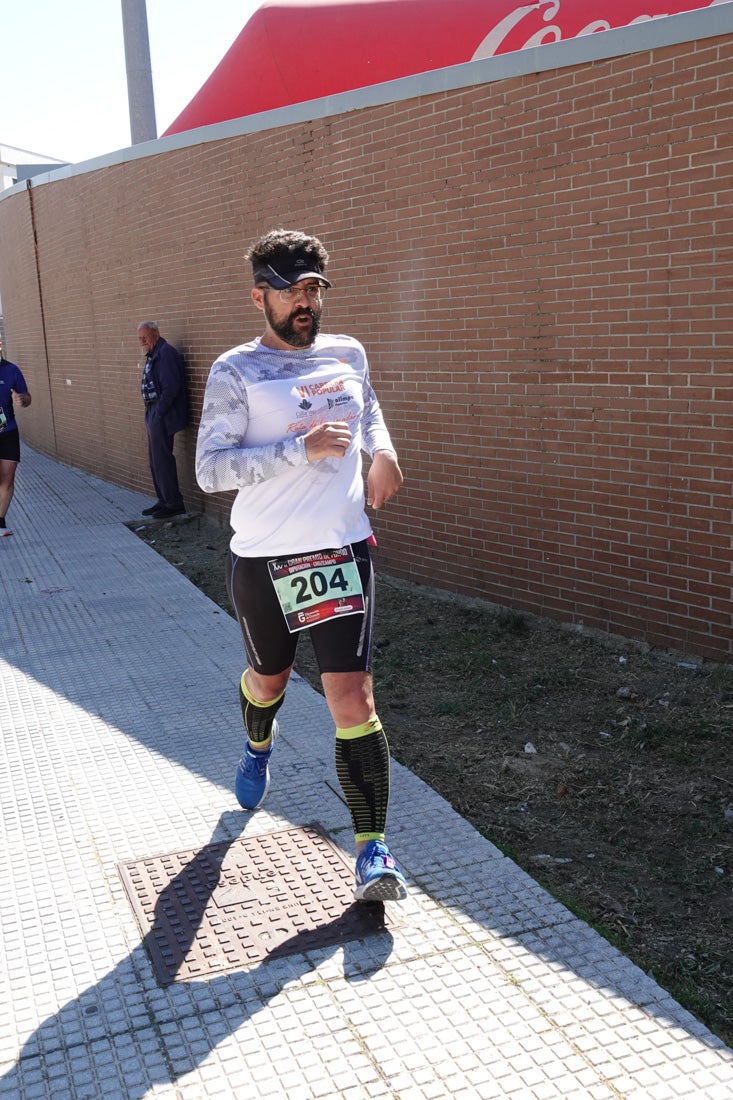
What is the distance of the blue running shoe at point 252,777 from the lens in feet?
13.0

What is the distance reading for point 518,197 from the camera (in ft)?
19.8

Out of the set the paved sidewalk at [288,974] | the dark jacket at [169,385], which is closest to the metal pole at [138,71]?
the dark jacket at [169,385]

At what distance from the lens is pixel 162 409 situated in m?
10.5

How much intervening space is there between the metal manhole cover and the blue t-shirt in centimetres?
685

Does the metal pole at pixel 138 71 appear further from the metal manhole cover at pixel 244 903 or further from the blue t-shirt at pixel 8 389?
the metal manhole cover at pixel 244 903

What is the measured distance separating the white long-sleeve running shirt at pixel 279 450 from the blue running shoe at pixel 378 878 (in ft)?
3.20

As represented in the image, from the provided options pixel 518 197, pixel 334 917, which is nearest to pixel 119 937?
pixel 334 917

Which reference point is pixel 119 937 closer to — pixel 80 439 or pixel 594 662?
pixel 594 662

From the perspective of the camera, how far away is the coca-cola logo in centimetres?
825

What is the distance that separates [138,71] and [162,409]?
769 cm

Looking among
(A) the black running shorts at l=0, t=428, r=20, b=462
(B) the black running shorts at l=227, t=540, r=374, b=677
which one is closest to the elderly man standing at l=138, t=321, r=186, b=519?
(A) the black running shorts at l=0, t=428, r=20, b=462

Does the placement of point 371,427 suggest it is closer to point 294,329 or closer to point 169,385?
point 294,329

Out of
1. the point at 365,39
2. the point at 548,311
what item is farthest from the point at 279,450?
the point at 365,39

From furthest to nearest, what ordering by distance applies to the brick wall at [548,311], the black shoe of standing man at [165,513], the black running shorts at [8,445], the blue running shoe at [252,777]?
the black shoe of standing man at [165,513] < the black running shorts at [8,445] < the brick wall at [548,311] < the blue running shoe at [252,777]
